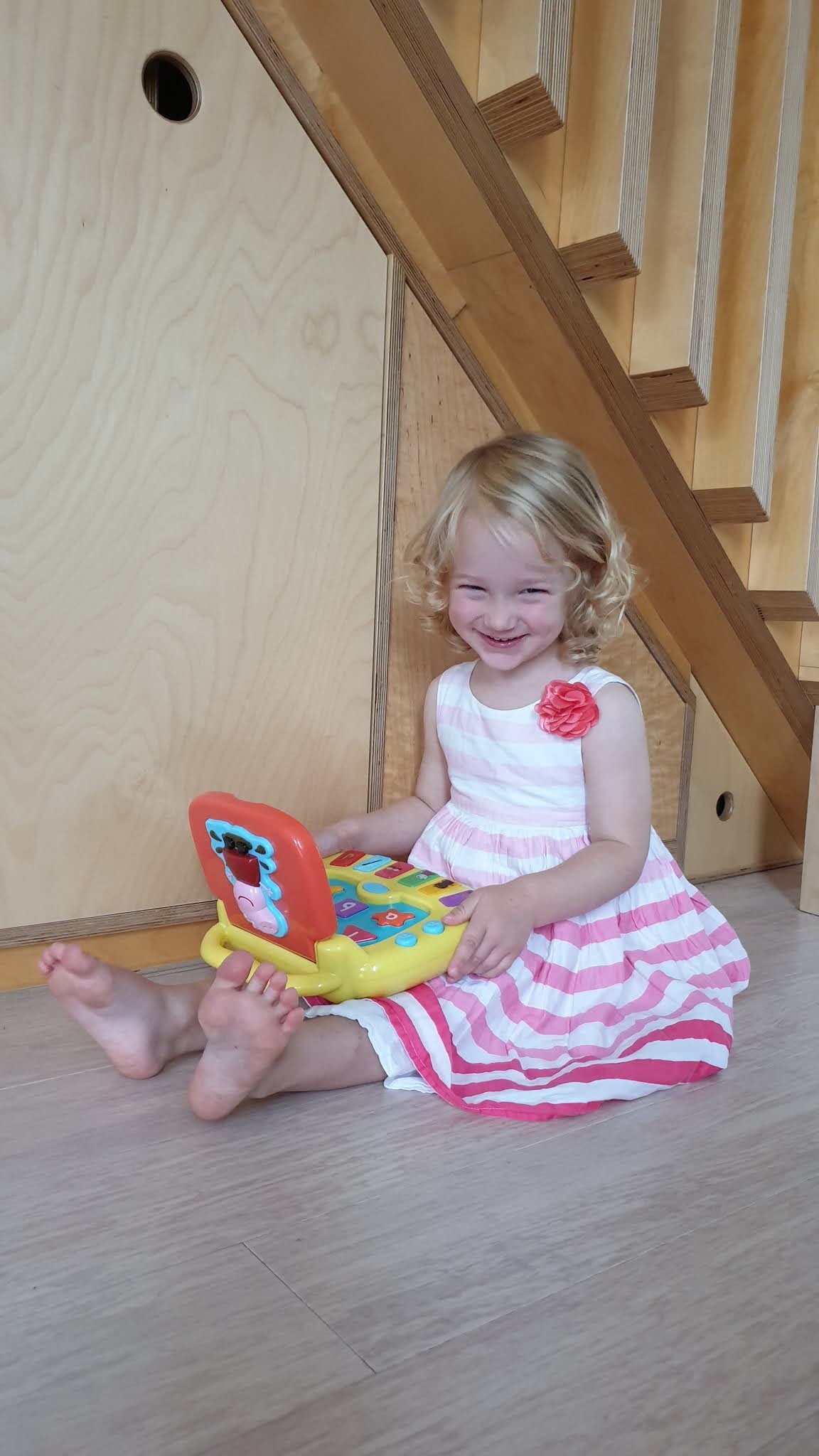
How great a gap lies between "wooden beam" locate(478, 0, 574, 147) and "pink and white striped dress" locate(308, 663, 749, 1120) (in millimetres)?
513

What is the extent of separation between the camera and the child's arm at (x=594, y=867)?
885 mm

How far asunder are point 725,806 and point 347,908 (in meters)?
0.81

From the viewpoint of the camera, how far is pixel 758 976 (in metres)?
1.16

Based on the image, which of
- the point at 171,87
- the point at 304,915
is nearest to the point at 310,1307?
the point at 304,915

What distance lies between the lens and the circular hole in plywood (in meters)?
1.56

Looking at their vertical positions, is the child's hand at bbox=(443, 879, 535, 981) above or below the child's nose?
below

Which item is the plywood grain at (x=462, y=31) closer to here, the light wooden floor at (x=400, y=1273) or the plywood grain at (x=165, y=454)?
the plywood grain at (x=165, y=454)

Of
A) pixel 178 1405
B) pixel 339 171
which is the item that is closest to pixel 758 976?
pixel 178 1405

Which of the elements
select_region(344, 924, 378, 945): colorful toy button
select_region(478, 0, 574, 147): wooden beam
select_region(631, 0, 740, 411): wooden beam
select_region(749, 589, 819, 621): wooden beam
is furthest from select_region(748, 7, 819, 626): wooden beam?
select_region(344, 924, 378, 945): colorful toy button

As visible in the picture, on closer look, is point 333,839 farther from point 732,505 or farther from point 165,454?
point 732,505

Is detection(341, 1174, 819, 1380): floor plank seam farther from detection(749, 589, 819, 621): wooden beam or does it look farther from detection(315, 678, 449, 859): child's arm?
detection(749, 589, 819, 621): wooden beam

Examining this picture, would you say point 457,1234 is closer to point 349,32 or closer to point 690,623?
point 690,623

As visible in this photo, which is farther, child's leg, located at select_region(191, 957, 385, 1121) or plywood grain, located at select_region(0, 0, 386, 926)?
plywood grain, located at select_region(0, 0, 386, 926)

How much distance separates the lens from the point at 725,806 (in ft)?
5.16
